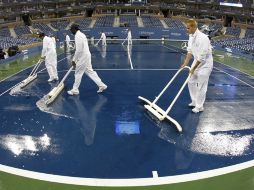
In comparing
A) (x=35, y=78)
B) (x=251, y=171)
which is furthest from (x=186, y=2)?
(x=251, y=171)

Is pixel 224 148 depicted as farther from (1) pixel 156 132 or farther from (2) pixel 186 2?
(2) pixel 186 2

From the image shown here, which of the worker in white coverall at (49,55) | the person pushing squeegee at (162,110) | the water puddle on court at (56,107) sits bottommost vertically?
the water puddle on court at (56,107)

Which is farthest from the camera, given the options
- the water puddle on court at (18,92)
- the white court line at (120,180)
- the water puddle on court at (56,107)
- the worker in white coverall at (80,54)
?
the water puddle on court at (18,92)

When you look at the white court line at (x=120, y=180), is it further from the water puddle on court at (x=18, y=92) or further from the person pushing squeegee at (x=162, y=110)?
the water puddle on court at (x=18, y=92)

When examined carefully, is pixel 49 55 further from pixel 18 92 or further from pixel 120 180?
pixel 120 180

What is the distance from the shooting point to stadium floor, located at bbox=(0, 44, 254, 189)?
594cm

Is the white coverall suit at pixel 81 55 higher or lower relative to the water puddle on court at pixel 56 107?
higher

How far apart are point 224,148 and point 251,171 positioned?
108 cm

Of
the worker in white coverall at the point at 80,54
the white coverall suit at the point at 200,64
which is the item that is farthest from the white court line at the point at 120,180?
the worker in white coverall at the point at 80,54

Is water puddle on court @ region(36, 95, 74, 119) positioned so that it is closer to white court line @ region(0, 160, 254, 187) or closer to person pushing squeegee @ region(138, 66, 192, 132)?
person pushing squeegee @ region(138, 66, 192, 132)

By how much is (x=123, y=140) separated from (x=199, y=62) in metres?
2.96

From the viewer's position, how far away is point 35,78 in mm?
13406

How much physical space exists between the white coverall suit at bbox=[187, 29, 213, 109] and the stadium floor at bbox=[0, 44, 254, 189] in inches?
28.6

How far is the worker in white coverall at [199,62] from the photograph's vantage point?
8.32 m
